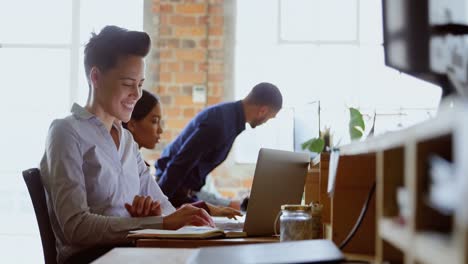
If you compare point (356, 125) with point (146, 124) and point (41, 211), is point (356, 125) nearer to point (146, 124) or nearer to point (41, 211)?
point (41, 211)

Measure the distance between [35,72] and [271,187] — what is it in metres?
4.14

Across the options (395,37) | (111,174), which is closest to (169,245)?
(111,174)

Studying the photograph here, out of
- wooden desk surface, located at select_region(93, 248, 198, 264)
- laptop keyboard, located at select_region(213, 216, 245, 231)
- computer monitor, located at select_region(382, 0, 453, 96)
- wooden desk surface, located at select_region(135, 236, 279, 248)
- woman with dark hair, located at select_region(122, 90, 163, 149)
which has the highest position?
computer monitor, located at select_region(382, 0, 453, 96)

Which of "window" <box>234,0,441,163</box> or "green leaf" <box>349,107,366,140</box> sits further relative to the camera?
"window" <box>234,0,441,163</box>

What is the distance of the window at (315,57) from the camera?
5.38 meters

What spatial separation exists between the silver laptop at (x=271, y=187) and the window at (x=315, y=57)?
11.1 ft

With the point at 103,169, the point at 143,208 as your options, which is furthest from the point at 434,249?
the point at 103,169

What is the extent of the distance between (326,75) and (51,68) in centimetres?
217

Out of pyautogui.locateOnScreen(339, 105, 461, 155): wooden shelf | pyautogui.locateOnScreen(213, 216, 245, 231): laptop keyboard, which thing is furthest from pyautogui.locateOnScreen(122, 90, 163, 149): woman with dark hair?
pyautogui.locateOnScreen(339, 105, 461, 155): wooden shelf

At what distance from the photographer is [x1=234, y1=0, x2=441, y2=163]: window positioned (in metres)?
5.38

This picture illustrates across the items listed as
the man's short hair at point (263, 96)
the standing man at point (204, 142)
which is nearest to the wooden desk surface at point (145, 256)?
the standing man at point (204, 142)

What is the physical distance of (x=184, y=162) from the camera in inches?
140

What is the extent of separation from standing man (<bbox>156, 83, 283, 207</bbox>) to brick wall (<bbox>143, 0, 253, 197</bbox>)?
Answer: 4.97ft

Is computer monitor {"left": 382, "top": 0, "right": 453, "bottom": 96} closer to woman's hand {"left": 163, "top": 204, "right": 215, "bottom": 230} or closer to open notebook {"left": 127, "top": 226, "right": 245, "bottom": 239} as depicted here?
open notebook {"left": 127, "top": 226, "right": 245, "bottom": 239}
